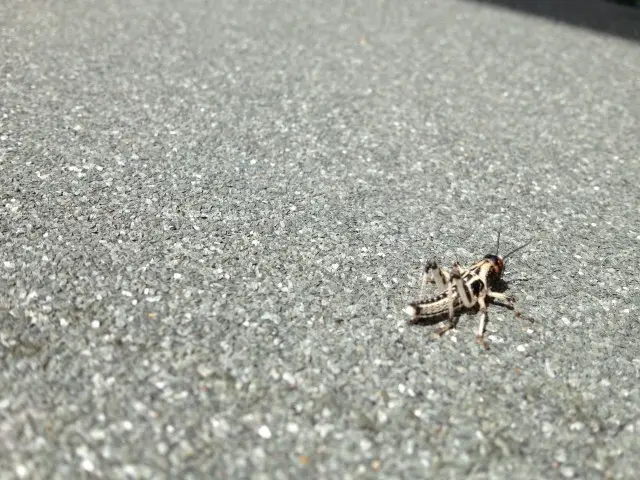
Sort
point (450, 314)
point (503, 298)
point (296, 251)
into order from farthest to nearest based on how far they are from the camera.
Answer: point (296, 251)
point (503, 298)
point (450, 314)

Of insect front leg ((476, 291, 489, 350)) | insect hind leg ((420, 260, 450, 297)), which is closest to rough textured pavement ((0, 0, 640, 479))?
insect front leg ((476, 291, 489, 350))

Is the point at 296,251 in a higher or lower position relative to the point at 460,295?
lower

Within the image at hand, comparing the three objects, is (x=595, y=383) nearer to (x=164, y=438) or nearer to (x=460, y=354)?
(x=460, y=354)

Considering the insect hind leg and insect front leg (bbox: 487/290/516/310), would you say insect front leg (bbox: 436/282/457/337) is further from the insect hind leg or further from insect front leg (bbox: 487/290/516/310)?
insect front leg (bbox: 487/290/516/310)

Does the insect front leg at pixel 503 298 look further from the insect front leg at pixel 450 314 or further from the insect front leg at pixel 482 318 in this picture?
the insect front leg at pixel 450 314

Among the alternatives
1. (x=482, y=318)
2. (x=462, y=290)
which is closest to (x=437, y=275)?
(x=462, y=290)

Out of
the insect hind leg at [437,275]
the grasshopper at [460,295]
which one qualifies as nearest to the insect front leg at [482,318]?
the grasshopper at [460,295]

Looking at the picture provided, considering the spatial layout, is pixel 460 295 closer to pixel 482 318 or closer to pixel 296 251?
pixel 482 318
